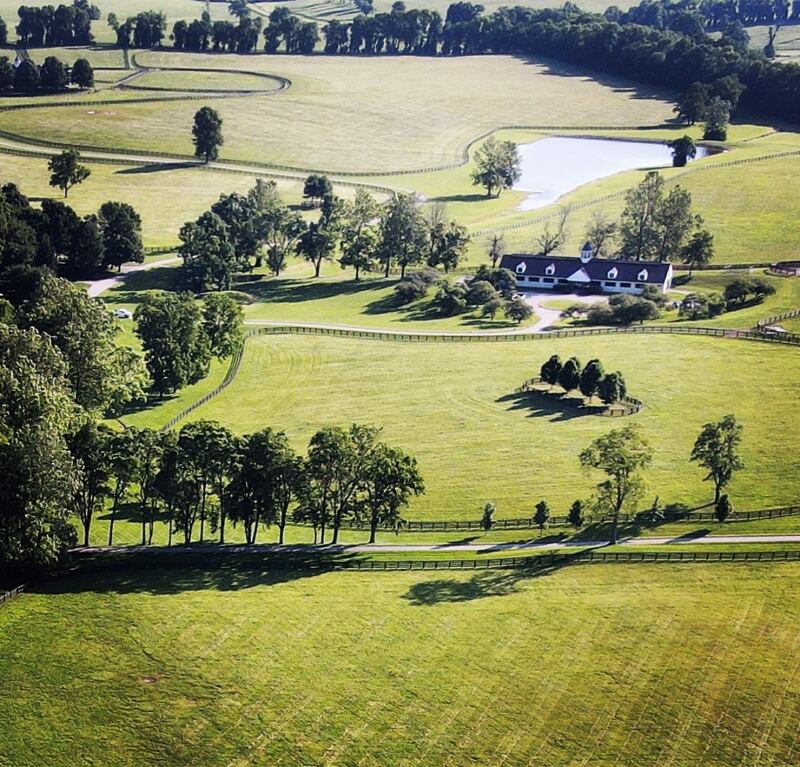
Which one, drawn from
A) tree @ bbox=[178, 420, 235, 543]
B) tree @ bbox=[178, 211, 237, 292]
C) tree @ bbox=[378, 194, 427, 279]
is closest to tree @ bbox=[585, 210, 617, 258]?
tree @ bbox=[378, 194, 427, 279]

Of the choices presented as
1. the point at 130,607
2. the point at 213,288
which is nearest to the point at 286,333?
the point at 213,288

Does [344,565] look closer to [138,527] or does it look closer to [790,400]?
[138,527]

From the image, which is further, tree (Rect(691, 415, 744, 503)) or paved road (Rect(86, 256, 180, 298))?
paved road (Rect(86, 256, 180, 298))

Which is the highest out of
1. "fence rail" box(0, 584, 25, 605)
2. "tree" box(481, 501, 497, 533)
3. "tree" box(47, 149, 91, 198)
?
"tree" box(47, 149, 91, 198)

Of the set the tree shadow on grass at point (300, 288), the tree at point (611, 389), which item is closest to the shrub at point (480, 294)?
the tree shadow on grass at point (300, 288)

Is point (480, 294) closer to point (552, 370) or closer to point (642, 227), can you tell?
point (642, 227)

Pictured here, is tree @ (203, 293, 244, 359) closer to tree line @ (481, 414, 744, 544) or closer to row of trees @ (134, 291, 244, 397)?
row of trees @ (134, 291, 244, 397)
